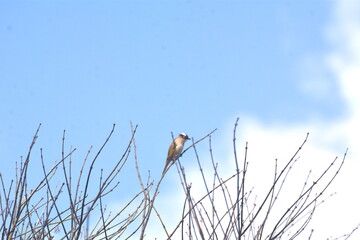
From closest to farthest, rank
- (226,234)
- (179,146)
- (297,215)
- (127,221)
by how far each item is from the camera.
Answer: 1. (226,234)
2. (297,215)
3. (127,221)
4. (179,146)

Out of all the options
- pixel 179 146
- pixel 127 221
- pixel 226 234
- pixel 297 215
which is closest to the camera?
pixel 226 234

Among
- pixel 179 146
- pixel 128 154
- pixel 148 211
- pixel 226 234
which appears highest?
pixel 179 146

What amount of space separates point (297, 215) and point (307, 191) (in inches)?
9.1

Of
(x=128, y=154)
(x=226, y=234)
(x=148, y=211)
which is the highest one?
(x=128, y=154)

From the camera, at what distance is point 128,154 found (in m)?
5.17

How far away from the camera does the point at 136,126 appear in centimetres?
532

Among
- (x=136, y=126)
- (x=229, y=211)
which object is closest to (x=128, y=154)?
(x=136, y=126)

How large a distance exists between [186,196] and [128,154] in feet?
2.10

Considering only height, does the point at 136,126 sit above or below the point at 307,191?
above

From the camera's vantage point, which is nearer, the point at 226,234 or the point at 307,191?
the point at 226,234

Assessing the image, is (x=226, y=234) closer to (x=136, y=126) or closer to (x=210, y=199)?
(x=210, y=199)

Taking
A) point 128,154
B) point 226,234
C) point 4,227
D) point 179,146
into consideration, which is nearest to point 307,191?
point 226,234

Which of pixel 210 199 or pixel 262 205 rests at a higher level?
pixel 210 199

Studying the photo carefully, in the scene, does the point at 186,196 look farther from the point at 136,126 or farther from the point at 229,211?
the point at 136,126
